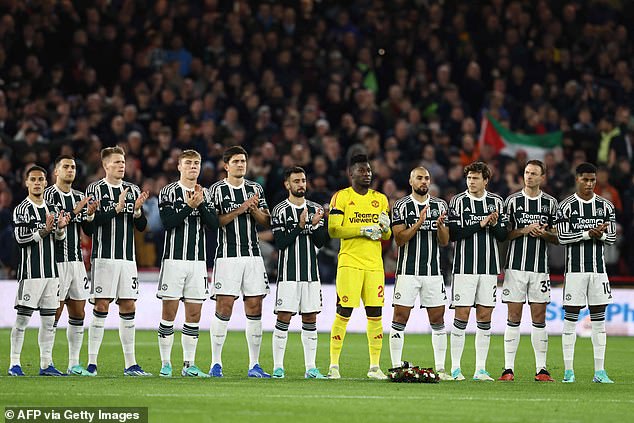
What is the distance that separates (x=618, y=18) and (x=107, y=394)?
67.0 ft

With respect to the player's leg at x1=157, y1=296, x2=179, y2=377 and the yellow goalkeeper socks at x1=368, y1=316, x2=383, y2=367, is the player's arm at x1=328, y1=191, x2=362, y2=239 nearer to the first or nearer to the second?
the yellow goalkeeper socks at x1=368, y1=316, x2=383, y2=367

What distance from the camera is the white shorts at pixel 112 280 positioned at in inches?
555

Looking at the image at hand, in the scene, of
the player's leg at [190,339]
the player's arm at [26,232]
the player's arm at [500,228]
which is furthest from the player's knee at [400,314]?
the player's arm at [26,232]

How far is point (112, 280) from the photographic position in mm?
14094

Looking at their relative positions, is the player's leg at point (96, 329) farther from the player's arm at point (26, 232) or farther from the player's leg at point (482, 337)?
the player's leg at point (482, 337)

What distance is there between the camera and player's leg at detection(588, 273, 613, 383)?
1426 cm

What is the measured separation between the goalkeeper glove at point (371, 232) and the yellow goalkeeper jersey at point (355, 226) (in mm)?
74

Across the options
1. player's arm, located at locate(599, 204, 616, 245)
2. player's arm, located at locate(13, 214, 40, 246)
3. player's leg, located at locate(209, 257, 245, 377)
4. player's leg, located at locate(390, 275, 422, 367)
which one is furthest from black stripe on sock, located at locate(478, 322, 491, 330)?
player's arm, located at locate(13, 214, 40, 246)

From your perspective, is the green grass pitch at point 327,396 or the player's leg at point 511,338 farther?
the player's leg at point 511,338

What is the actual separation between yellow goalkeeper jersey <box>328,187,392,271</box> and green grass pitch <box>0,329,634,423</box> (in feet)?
4.48

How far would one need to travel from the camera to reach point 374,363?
14.2 metres

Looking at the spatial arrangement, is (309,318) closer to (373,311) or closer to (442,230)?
(373,311)

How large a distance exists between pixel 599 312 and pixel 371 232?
2858mm

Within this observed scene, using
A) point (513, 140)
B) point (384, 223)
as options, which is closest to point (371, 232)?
point (384, 223)
